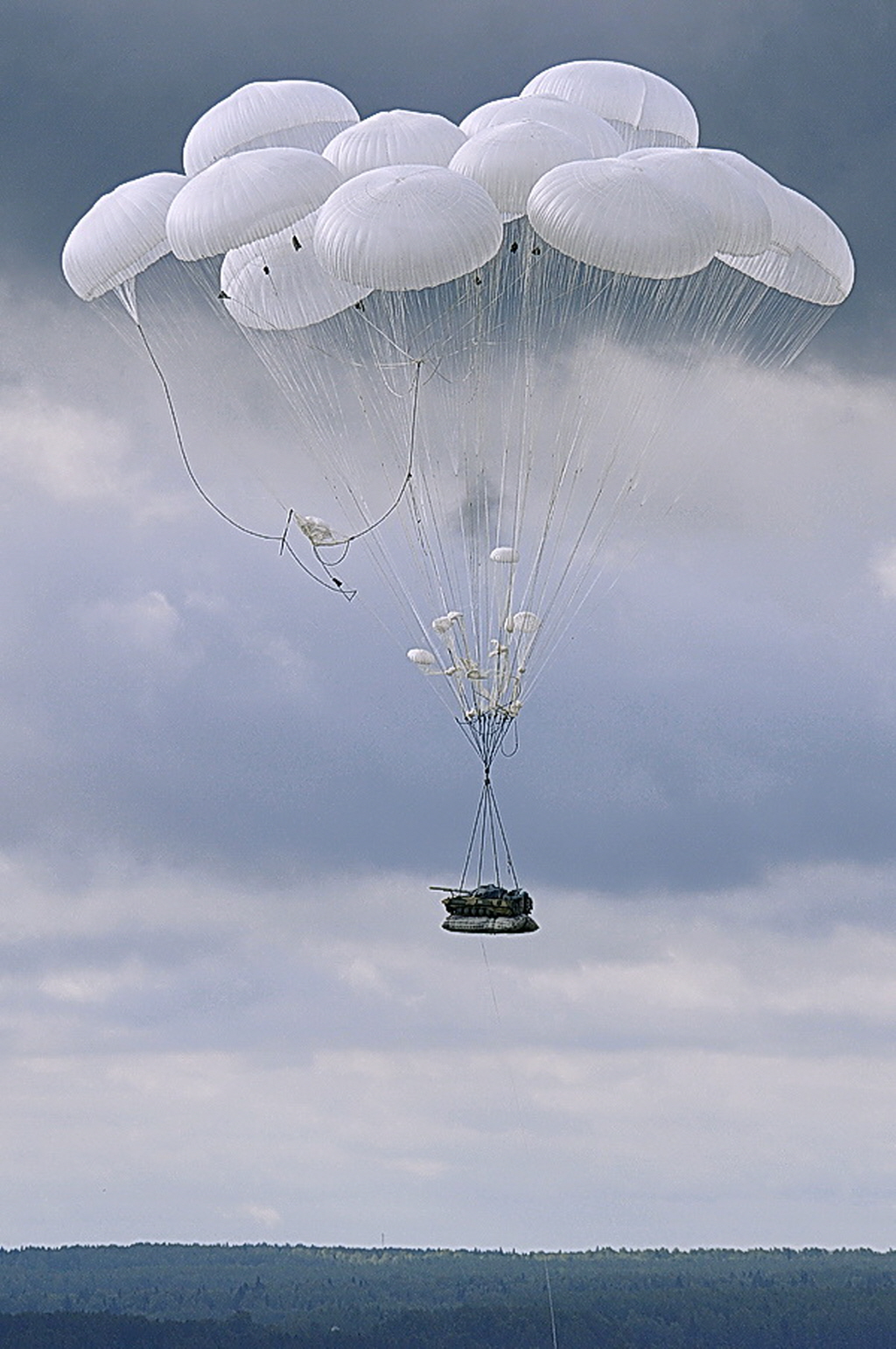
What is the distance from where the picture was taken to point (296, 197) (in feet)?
108

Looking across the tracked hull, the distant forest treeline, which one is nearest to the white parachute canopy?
the tracked hull

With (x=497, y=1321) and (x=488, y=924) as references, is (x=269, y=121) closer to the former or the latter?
(x=488, y=924)

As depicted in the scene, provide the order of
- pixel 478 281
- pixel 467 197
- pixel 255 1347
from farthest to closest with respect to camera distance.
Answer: pixel 255 1347
pixel 478 281
pixel 467 197

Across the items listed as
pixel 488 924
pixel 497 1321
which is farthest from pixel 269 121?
pixel 497 1321

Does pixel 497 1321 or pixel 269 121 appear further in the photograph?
pixel 497 1321

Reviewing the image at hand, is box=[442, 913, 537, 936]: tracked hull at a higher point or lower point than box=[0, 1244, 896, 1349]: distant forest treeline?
lower

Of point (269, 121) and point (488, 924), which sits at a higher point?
point (269, 121)

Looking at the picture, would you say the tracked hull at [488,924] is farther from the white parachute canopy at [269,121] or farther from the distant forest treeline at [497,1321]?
the distant forest treeline at [497,1321]

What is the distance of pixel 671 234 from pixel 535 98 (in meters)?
5.06

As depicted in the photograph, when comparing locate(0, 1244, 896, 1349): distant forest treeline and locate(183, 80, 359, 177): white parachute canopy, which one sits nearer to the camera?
locate(183, 80, 359, 177): white parachute canopy

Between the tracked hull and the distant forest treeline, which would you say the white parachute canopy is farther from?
the distant forest treeline

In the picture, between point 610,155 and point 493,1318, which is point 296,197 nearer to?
point 610,155

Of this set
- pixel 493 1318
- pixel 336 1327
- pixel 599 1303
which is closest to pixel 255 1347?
pixel 336 1327

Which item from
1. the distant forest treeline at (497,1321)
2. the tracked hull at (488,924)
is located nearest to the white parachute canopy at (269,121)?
the tracked hull at (488,924)
